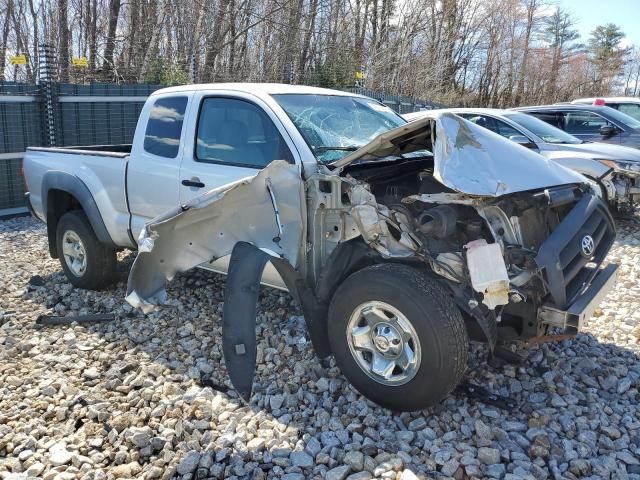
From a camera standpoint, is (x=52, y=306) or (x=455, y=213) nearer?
(x=455, y=213)

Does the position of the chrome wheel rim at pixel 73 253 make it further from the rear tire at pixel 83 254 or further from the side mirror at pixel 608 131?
the side mirror at pixel 608 131

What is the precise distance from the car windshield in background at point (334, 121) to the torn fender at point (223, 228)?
15.8 inches

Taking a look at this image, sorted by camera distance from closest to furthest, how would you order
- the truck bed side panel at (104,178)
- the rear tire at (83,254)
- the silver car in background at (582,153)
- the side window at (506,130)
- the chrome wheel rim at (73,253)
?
the truck bed side panel at (104,178)
the rear tire at (83,254)
the chrome wheel rim at (73,253)
the silver car in background at (582,153)
the side window at (506,130)

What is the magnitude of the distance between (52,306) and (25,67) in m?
13.4

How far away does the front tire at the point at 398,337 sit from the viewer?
3.18 metres

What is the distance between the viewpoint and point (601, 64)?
1658 inches

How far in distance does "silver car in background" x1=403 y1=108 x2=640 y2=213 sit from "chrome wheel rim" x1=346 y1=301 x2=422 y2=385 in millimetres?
4146

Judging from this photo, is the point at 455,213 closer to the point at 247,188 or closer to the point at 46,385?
the point at 247,188

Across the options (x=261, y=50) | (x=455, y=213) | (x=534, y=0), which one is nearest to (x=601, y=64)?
(x=534, y=0)

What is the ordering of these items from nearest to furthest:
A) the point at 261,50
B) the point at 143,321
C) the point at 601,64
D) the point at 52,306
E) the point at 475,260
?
the point at 475,260
the point at 143,321
the point at 52,306
the point at 261,50
the point at 601,64

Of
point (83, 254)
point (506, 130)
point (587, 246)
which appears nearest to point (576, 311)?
point (587, 246)

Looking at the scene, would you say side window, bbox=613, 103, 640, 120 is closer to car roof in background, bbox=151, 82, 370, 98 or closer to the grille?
car roof in background, bbox=151, 82, 370, 98

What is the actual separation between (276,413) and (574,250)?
2018mm

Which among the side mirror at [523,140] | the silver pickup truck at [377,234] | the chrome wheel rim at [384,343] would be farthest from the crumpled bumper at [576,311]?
the side mirror at [523,140]
